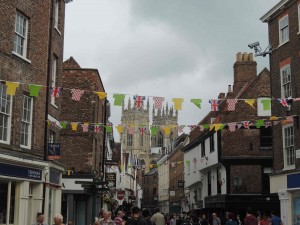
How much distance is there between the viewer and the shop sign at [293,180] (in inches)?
837

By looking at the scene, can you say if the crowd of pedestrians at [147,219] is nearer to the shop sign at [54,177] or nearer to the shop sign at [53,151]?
the shop sign at [54,177]

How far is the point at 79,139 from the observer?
30219mm

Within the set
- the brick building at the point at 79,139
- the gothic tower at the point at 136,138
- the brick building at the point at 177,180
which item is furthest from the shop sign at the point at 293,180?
the gothic tower at the point at 136,138

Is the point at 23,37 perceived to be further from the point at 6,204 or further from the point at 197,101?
the point at 197,101

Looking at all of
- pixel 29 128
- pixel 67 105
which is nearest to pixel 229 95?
pixel 67 105

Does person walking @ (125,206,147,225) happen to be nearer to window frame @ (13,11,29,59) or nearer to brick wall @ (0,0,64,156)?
brick wall @ (0,0,64,156)

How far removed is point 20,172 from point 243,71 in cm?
2545

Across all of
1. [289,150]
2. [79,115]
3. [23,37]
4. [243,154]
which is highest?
[23,37]

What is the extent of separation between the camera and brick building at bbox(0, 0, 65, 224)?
16.2 m

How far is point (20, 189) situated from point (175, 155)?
5312cm

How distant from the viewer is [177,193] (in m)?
65.5

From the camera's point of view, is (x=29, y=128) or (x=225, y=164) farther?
(x=225, y=164)

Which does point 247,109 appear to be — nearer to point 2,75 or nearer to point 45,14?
point 45,14

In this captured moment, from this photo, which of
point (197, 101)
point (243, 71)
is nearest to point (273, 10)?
point (197, 101)
